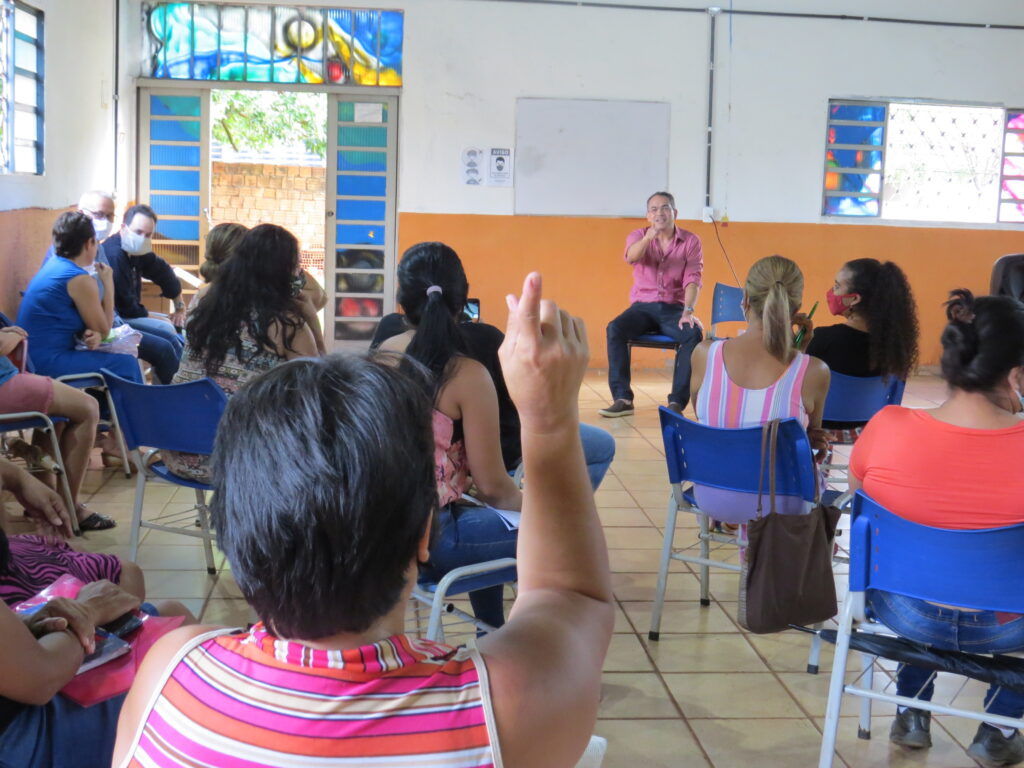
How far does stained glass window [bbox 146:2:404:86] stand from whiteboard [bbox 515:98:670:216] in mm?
1197

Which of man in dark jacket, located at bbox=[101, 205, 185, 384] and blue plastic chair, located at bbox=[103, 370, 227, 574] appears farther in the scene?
man in dark jacket, located at bbox=[101, 205, 185, 384]

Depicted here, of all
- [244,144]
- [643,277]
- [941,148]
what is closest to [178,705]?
[643,277]

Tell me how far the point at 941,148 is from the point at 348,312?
15.9 ft

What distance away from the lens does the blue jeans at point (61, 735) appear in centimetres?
153

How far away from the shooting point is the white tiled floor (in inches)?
100

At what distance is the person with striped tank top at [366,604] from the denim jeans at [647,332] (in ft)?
18.9

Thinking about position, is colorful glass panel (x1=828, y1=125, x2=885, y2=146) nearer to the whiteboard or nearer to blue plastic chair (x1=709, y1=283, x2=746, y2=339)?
the whiteboard

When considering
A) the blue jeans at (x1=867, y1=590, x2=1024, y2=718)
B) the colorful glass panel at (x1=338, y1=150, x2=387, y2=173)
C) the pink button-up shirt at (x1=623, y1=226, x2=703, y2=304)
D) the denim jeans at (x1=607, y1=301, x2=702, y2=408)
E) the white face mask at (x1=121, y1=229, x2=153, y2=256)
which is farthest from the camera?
the colorful glass panel at (x1=338, y1=150, x2=387, y2=173)

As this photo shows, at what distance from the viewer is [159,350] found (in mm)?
5340

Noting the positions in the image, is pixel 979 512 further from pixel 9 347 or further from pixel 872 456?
pixel 9 347

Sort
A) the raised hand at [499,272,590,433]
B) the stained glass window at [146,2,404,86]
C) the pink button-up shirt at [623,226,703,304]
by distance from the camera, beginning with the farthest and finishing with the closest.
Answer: the stained glass window at [146,2,404,86] → the pink button-up shirt at [623,226,703,304] → the raised hand at [499,272,590,433]

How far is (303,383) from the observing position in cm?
97

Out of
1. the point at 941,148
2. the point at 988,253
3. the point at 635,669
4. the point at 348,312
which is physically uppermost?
the point at 941,148

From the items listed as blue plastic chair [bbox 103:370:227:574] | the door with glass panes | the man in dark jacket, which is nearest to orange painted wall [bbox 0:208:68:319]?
the man in dark jacket
